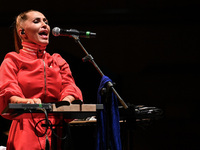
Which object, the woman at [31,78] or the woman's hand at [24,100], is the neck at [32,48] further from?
the woman's hand at [24,100]

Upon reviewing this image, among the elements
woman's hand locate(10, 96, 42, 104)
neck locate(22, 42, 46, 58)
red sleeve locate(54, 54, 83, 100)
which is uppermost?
neck locate(22, 42, 46, 58)

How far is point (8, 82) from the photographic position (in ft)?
5.70

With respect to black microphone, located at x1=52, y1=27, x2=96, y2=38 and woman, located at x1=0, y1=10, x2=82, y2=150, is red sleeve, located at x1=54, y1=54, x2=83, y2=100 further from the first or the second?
black microphone, located at x1=52, y1=27, x2=96, y2=38

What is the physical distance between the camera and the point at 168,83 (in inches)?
153

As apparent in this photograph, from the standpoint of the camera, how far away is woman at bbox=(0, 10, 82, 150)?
173cm

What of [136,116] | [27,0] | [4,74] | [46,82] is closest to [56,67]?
[46,82]

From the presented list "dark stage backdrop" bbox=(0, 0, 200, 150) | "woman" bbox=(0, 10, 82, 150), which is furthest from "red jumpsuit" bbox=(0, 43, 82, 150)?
"dark stage backdrop" bbox=(0, 0, 200, 150)

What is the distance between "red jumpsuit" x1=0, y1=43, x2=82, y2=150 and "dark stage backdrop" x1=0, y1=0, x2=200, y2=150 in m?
1.73

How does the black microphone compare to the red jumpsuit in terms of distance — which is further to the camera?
the black microphone

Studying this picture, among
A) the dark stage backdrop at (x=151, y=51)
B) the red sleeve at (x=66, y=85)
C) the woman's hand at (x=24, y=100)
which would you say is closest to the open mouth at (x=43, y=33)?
the red sleeve at (x=66, y=85)

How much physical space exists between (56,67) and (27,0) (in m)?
1.84

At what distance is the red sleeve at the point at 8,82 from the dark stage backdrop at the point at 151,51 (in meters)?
1.85

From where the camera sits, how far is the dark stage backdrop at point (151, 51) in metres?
3.75

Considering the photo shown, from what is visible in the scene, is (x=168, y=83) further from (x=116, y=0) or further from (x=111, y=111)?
(x=111, y=111)
